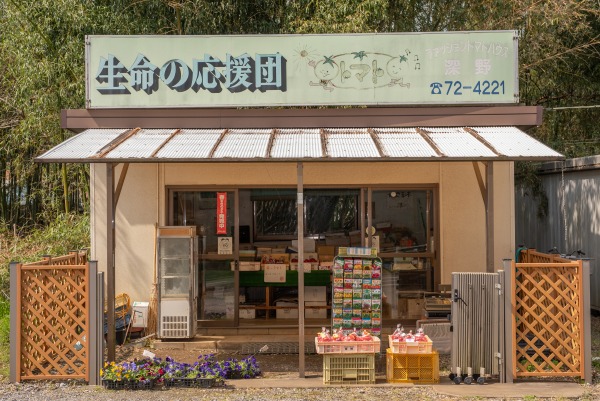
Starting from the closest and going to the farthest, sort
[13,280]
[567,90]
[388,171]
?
[13,280] < [388,171] < [567,90]

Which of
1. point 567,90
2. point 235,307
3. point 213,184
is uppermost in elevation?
point 567,90

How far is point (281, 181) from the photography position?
434 inches

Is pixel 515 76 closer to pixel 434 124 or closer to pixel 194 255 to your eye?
pixel 434 124

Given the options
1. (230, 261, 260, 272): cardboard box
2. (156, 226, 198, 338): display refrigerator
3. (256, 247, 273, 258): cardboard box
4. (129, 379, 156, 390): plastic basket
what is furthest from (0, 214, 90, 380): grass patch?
(129, 379, 156, 390): plastic basket

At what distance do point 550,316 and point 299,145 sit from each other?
Result: 136 inches

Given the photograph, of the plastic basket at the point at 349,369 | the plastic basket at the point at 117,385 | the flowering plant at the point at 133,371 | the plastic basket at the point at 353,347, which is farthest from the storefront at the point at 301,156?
the plastic basket at the point at 117,385

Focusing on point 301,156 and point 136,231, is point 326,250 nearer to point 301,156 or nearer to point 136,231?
point 136,231

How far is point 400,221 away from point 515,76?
266cm

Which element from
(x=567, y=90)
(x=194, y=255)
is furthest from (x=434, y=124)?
(x=567, y=90)

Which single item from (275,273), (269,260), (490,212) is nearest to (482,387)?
(490,212)

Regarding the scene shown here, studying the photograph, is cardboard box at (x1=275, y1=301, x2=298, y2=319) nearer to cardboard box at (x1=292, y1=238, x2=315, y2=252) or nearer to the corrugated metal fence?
cardboard box at (x1=292, y1=238, x2=315, y2=252)

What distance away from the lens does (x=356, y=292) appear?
31.2 ft

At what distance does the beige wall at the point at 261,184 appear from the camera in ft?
35.7

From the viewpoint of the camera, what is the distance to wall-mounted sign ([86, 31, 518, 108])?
33.1 feet
